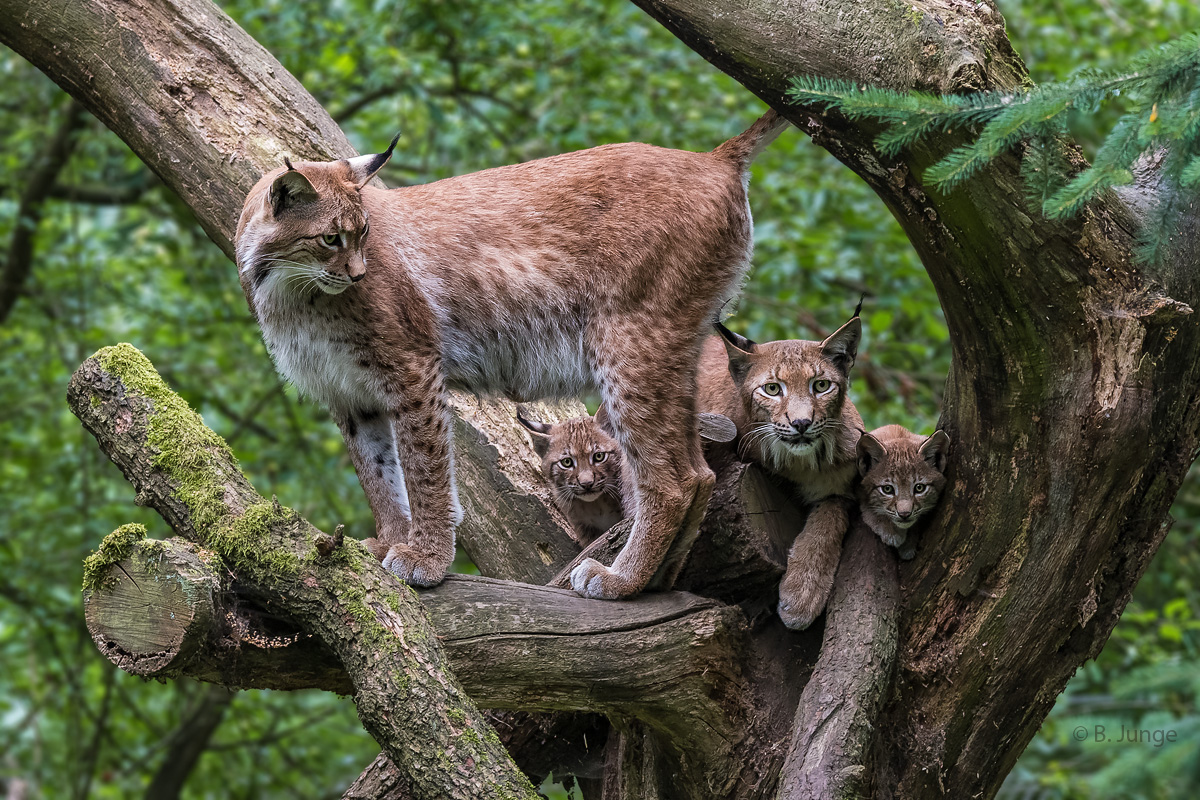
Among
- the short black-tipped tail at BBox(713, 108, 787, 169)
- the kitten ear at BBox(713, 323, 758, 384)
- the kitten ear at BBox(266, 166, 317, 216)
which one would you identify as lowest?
the kitten ear at BBox(713, 323, 758, 384)

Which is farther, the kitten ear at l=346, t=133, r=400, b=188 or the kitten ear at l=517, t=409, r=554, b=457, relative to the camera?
the kitten ear at l=517, t=409, r=554, b=457

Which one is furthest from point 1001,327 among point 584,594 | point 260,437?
point 260,437

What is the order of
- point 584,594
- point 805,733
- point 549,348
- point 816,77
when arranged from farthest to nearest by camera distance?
1. point 549,348
2. point 584,594
3. point 805,733
4. point 816,77

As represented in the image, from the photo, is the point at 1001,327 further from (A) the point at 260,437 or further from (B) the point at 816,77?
(A) the point at 260,437

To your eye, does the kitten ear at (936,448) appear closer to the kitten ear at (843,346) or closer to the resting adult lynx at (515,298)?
the kitten ear at (843,346)

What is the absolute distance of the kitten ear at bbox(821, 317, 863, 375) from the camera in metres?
4.38

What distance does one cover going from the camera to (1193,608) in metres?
8.00

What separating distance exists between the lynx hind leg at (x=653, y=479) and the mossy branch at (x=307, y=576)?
3.49ft

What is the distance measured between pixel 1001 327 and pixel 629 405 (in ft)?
4.89

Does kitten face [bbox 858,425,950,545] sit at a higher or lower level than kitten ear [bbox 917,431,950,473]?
lower

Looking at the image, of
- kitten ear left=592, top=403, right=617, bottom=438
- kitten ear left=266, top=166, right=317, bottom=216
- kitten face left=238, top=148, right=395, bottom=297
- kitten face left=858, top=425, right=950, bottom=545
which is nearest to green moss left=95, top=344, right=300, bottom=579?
kitten face left=238, top=148, right=395, bottom=297

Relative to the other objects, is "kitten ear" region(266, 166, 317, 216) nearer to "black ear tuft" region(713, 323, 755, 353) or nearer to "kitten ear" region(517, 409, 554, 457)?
"black ear tuft" region(713, 323, 755, 353)

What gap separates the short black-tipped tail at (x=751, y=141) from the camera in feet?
15.0

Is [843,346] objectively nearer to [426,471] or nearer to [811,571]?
[811,571]
